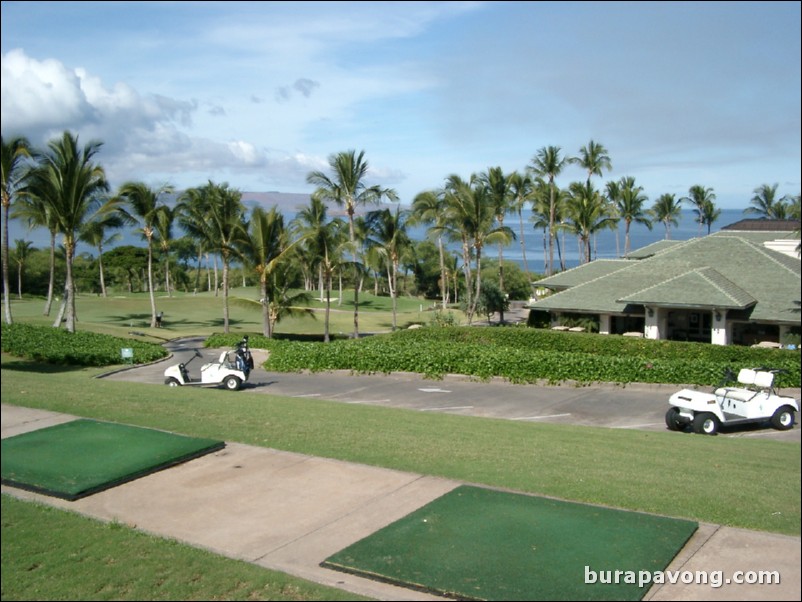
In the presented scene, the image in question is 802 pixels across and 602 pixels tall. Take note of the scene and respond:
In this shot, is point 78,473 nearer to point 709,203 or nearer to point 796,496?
point 796,496

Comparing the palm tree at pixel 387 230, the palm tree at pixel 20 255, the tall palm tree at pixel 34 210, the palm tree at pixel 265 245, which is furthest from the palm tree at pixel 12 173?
the palm tree at pixel 20 255

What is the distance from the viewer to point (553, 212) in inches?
2394

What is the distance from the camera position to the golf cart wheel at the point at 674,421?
16688 mm

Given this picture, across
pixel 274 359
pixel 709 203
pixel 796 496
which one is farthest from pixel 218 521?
pixel 709 203

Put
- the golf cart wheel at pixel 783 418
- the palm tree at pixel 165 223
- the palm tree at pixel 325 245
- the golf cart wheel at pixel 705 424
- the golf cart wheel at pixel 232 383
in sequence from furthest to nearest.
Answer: the palm tree at pixel 165 223, the palm tree at pixel 325 245, the golf cart wheel at pixel 232 383, the golf cart wheel at pixel 783 418, the golf cart wheel at pixel 705 424

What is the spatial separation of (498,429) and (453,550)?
6.57m

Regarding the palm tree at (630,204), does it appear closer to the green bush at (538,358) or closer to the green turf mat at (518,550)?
the green bush at (538,358)

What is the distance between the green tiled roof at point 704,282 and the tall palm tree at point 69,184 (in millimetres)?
20513

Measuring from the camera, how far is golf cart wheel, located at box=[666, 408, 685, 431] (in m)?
16.7

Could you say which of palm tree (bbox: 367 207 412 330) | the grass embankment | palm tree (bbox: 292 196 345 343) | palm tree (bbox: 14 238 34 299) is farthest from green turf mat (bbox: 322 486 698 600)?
palm tree (bbox: 14 238 34 299)

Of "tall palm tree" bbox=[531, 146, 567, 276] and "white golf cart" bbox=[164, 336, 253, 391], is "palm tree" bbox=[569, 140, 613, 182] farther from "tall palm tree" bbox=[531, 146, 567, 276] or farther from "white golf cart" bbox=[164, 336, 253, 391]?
"white golf cart" bbox=[164, 336, 253, 391]

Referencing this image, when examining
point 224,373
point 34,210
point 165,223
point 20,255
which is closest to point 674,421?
point 224,373

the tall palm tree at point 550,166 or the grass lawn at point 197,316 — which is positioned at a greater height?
the tall palm tree at point 550,166

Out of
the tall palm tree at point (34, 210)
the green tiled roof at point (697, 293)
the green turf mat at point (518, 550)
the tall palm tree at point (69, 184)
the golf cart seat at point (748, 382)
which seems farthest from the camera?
the green tiled roof at point (697, 293)
